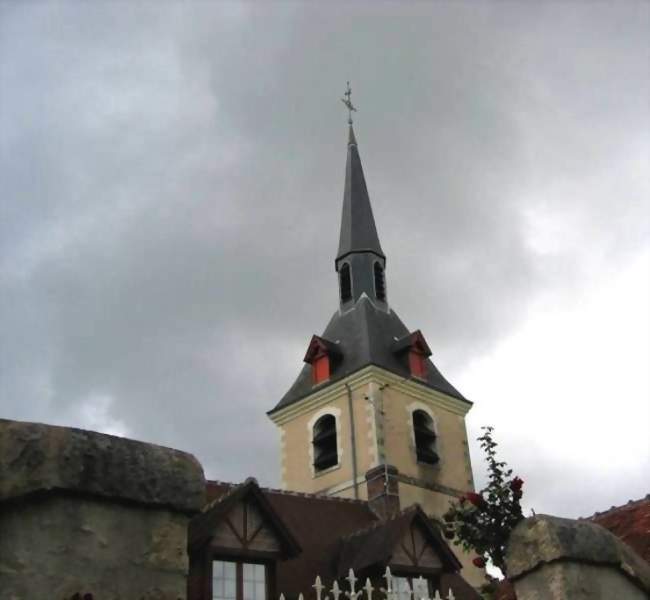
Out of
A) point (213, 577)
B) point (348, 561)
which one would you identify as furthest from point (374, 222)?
point (213, 577)

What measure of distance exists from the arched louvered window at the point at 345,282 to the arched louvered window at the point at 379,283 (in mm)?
1114

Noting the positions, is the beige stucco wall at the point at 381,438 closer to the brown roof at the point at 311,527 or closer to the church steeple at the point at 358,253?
the brown roof at the point at 311,527

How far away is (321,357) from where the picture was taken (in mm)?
31094

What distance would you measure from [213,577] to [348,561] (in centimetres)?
377

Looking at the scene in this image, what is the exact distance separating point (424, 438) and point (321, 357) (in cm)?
482

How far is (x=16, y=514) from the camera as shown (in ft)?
7.63

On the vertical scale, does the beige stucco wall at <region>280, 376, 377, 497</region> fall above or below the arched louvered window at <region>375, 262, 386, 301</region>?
below

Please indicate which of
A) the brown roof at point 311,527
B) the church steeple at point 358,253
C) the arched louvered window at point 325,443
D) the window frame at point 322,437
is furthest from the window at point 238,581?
the church steeple at point 358,253

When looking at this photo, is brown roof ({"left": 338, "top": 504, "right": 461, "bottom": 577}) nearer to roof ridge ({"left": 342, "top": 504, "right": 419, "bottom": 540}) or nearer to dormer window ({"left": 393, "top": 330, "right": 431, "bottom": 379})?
roof ridge ({"left": 342, "top": 504, "right": 419, "bottom": 540})

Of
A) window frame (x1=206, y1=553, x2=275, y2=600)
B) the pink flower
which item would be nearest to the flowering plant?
the pink flower

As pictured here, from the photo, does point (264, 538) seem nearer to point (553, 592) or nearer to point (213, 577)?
point (213, 577)

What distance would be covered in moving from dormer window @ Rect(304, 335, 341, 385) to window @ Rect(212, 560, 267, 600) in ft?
55.0

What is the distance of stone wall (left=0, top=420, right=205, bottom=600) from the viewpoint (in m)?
2.30

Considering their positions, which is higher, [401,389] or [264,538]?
[401,389]
